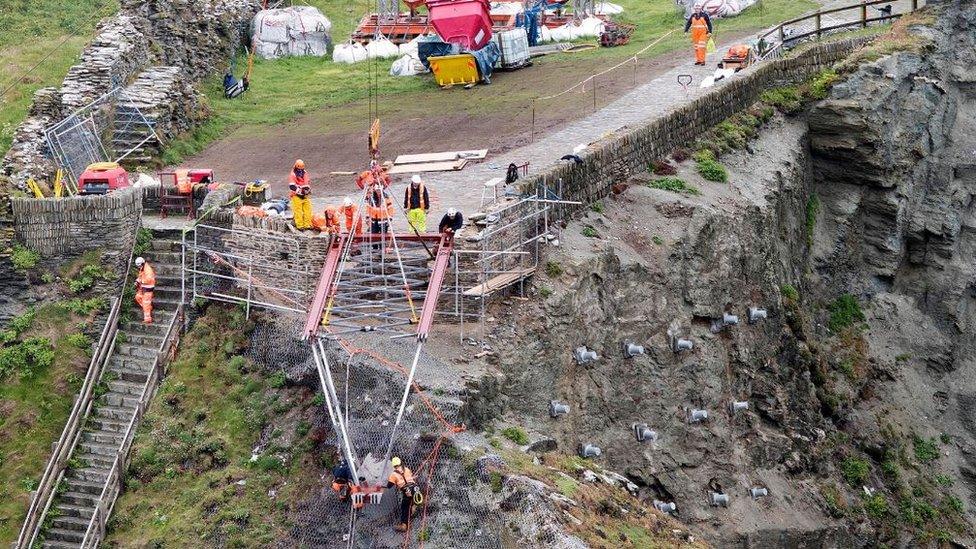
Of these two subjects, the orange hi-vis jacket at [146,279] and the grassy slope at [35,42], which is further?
the grassy slope at [35,42]

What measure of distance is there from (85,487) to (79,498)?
19 cm

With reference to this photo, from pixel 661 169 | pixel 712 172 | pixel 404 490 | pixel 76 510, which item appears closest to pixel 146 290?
pixel 76 510

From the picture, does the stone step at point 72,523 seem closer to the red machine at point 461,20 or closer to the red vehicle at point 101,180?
the red vehicle at point 101,180

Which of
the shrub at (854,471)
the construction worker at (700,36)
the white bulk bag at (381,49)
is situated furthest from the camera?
the white bulk bag at (381,49)

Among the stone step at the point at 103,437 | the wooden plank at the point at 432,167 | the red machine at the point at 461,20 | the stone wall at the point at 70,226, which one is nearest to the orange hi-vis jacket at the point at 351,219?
the stone wall at the point at 70,226

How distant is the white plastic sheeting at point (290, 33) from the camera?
4753 centimetres

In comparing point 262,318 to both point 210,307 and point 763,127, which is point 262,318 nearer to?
point 210,307

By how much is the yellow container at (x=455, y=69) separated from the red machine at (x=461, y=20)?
559 millimetres

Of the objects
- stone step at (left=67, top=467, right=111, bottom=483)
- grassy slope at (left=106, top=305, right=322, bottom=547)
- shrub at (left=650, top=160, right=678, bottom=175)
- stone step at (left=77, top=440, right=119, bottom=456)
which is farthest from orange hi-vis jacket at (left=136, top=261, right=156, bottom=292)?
shrub at (left=650, top=160, right=678, bottom=175)

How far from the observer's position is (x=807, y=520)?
31594 millimetres

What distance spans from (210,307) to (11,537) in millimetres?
4951

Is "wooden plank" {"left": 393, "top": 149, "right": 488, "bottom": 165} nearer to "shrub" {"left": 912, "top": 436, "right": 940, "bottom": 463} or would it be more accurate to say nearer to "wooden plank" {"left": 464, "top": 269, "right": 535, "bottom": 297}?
"wooden plank" {"left": 464, "top": 269, "right": 535, "bottom": 297}

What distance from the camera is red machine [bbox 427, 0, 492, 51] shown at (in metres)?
43.9

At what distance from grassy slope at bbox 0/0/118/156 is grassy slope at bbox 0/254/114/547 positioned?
7.59 meters
